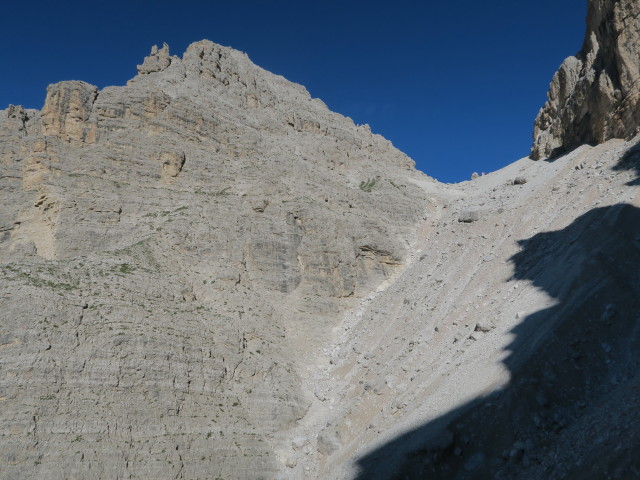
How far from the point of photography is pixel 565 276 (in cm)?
2589

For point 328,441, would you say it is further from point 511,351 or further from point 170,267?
point 170,267

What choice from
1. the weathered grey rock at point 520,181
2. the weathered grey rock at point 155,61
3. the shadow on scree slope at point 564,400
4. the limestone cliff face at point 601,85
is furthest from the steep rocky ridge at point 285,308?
the weathered grey rock at point 155,61

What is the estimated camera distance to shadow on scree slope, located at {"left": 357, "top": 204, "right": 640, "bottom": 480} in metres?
15.8

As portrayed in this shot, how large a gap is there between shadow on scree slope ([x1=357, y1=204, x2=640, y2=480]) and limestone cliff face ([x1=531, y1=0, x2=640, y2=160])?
1589 centimetres

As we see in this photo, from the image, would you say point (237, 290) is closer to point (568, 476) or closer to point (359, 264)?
point (359, 264)

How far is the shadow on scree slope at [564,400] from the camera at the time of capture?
15.8m

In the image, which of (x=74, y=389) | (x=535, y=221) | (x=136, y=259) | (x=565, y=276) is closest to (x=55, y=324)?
(x=74, y=389)

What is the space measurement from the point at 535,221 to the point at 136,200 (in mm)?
35808

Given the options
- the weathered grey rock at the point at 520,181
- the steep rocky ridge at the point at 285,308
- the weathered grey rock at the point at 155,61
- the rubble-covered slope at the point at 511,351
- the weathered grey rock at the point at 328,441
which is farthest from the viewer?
the weathered grey rock at the point at 155,61

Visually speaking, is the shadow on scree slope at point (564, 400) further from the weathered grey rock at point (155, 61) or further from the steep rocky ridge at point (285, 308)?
the weathered grey rock at point (155, 61)

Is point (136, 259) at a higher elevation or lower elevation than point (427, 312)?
higher

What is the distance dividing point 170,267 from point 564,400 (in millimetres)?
29653

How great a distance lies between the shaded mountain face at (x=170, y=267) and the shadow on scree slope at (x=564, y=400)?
11634mm

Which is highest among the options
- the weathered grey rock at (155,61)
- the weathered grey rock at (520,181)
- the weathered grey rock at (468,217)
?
the weathered grey rock at (155,61)
